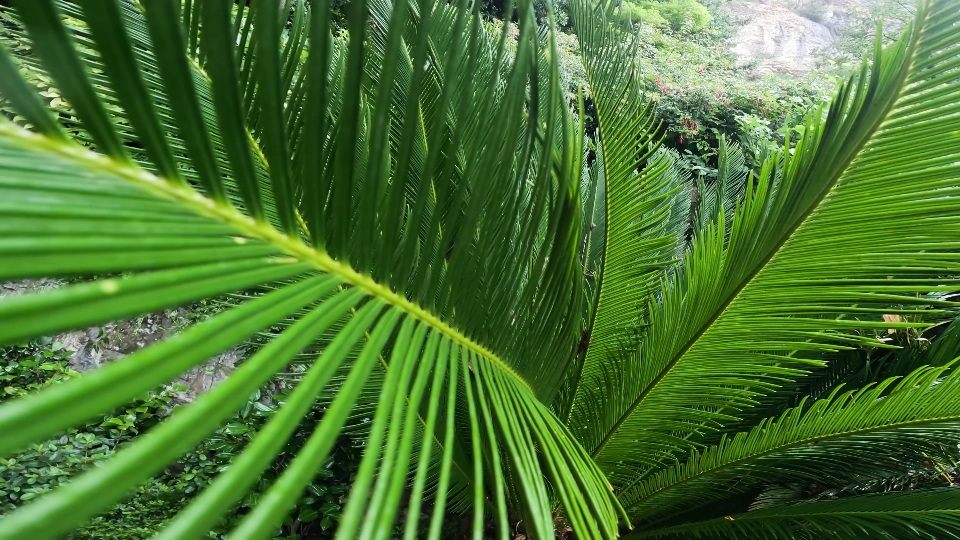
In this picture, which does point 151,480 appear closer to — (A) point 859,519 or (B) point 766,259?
(B) point 766,259

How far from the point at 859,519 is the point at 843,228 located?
0.58 m

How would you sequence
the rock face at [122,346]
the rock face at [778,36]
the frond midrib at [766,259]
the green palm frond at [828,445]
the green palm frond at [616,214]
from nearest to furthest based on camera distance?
the frond midrib at [766,259] → the green palm frond at [828,445] → the green palm frond at [616,214] → the rock face at [122,346] → the rock face at [778,36]

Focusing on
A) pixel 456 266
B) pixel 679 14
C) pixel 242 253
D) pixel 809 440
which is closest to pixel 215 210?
pixel 242 253

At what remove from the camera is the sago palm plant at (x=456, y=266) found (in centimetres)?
22

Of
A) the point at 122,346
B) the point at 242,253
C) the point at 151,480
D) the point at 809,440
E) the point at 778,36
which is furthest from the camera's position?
the point at 778,36

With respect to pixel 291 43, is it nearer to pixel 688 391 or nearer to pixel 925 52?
pixel 925 52

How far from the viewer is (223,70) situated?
11.7 inches

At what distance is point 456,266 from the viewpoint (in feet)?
1.55

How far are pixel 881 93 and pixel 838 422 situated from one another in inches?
21.5

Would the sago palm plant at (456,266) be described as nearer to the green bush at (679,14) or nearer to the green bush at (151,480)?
the green bush at (151,480)

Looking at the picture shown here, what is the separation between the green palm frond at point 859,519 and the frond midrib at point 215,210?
90 cm

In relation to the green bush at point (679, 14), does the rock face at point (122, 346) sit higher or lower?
lower

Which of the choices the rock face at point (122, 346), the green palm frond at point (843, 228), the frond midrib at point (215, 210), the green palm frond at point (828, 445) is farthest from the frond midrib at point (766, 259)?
the rock face at point (122, 346)

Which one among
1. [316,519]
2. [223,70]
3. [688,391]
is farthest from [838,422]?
[316,519]
